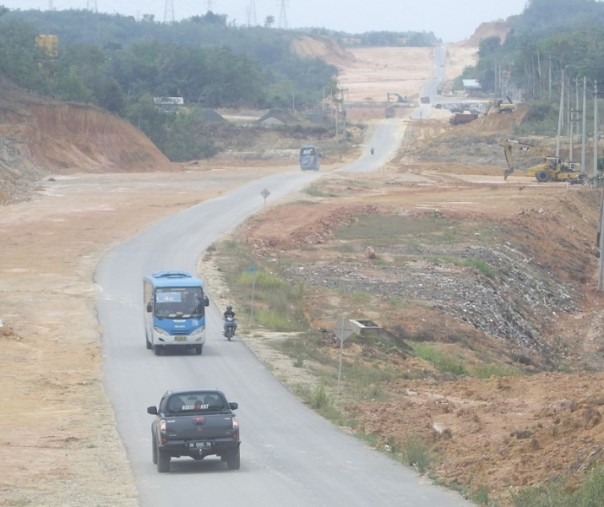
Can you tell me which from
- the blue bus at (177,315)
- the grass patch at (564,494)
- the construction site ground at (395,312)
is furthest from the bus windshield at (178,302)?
the grass patch at (564,494)

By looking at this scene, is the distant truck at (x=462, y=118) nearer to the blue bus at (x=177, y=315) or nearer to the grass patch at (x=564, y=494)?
the blue bus at (x=177, y=315)

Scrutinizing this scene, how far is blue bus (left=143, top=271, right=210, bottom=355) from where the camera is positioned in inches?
1427

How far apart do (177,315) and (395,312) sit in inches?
424

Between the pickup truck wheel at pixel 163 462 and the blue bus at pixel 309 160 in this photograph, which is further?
the blue bus at pixel 309 160

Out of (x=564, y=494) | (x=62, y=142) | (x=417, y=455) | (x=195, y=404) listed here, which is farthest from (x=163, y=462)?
(x=62, y=142)

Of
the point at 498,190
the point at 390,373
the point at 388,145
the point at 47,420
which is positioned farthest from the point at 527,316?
the point at 388,145

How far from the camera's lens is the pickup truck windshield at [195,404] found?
22.5 metres

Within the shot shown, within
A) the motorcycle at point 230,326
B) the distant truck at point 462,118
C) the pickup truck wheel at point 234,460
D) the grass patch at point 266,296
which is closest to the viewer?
the pickup truck wheel at point 234,460

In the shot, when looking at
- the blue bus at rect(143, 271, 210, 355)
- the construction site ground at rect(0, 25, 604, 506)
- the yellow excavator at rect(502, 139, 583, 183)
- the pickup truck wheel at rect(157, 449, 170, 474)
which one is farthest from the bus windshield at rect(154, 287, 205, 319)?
the yellow excavator at rect(502, 139, 583, 183)

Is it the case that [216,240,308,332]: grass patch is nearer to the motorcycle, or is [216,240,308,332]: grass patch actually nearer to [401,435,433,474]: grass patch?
the motorcycle

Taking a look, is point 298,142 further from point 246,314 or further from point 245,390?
point 245,390

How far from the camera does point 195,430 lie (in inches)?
872

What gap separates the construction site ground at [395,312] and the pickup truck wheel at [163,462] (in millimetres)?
575

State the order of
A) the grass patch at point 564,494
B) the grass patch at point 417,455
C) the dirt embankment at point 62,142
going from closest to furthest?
1. the grass patch at point 564,494
2. the grass patch at point 417,455
3. the dirt embankment at point 62,142
